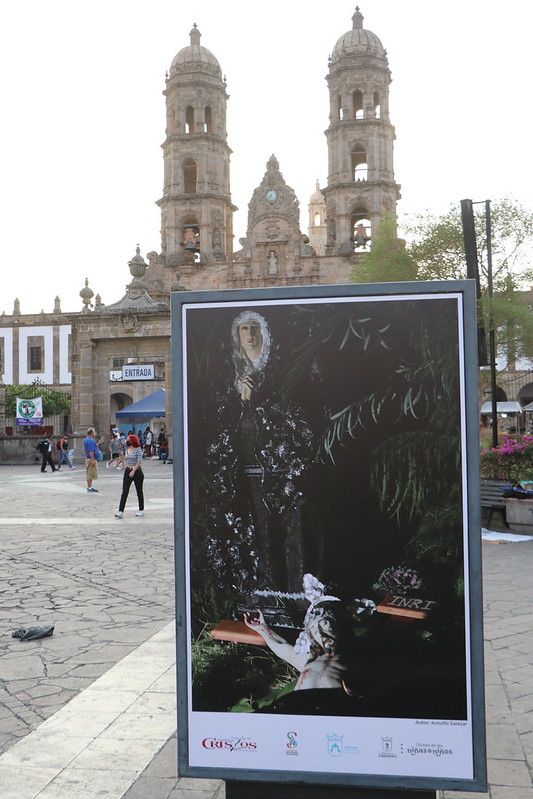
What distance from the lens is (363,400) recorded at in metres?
2.40

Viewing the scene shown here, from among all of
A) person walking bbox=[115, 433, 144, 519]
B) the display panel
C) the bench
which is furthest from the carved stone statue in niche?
the display panel

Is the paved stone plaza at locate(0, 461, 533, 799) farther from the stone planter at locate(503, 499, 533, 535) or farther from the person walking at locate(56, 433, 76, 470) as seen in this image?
the person walking at locate(56, 433, 76, 470)

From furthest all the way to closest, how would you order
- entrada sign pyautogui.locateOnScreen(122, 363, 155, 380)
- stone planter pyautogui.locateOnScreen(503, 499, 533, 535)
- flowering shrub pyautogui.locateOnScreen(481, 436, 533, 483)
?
entrada sign pyautogui.locateOnScreen(122, 363, 155, 380)
flowering shrub pyautogui.locateOnScreen(481, 436, 533, 483)
stone planter pyautogui.locateOnScreen(503, 499, 533, 535)

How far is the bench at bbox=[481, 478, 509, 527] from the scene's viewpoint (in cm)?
1029

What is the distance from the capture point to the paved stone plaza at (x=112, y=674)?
3195 millimetres

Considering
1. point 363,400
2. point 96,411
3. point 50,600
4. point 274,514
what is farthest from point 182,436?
point 96,411

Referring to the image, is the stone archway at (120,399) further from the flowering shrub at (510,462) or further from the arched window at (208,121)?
the flowering shrub at (510,462)

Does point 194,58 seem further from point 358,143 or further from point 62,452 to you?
point 62,452

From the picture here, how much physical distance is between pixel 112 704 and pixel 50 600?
2.67 metres

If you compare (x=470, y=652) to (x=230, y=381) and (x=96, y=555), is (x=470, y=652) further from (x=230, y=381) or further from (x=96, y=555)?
(x=96, y=555)

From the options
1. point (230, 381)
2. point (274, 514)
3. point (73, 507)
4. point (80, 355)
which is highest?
point (80, 355)

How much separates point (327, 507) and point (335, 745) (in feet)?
2.42

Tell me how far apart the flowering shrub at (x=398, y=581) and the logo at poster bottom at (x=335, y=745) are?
48cm

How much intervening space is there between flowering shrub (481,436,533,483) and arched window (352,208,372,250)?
120 feet
